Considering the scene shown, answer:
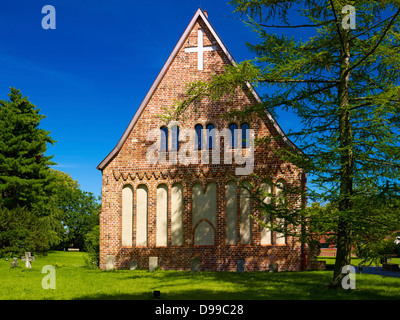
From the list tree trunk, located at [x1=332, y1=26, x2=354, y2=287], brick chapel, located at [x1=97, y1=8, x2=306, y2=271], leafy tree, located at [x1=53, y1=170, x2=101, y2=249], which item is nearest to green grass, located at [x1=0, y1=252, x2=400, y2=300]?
tree trunk, located at [x1=332, y1=26, x2=354, y2=287]

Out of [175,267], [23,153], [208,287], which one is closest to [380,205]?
[208,287]

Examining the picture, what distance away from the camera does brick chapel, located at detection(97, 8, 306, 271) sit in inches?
701

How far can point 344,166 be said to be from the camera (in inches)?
437

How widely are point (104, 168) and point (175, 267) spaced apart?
236 inches

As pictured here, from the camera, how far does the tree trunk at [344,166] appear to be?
Result: 10914 millimetres

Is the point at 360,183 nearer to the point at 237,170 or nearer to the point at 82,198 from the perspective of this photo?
the point at 237,170

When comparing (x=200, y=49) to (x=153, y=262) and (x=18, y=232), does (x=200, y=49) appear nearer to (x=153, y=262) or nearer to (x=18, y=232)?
(x=153, y=262)

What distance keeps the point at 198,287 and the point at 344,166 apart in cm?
588

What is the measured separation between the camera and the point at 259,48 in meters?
13.6

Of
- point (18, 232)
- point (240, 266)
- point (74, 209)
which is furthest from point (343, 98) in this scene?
point (74, 209)

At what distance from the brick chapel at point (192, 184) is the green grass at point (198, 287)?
179cm

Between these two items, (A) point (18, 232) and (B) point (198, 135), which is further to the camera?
(A) point (18, 232)

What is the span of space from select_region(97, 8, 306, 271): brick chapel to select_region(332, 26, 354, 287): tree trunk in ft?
18.6

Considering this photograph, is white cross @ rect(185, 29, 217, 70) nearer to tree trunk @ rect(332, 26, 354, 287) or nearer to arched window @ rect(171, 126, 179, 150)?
arched window @ rect(171, 126, 179, 150)
